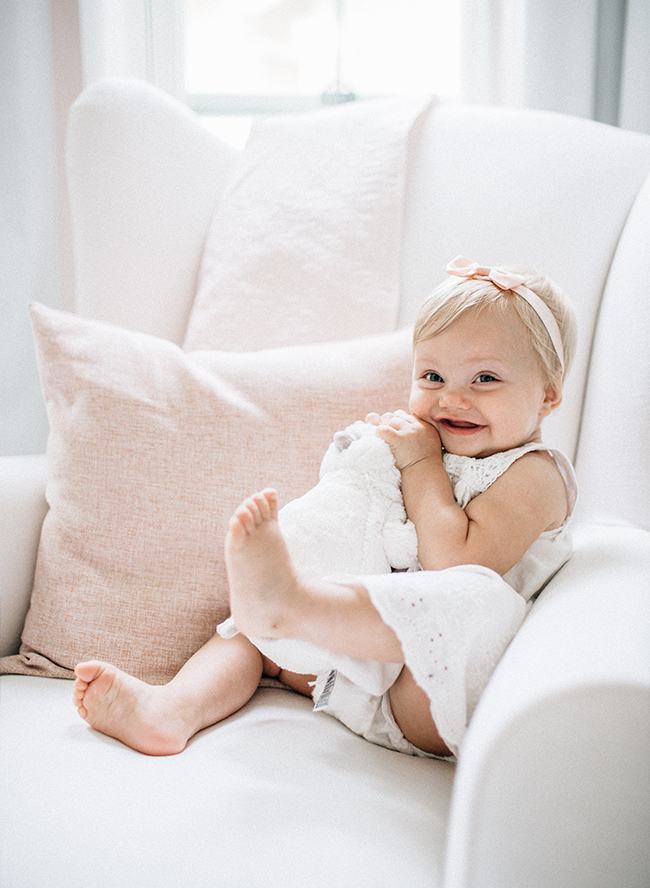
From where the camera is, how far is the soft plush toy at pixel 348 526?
0.76 m

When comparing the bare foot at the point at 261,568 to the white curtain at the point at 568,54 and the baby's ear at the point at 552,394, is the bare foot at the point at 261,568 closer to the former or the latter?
the baby's ear at the point at 552,394

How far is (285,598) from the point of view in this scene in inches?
26.0

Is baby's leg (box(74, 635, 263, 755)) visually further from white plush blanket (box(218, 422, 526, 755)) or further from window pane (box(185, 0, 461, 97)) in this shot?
window pane (box(185, 0, 461, 97))

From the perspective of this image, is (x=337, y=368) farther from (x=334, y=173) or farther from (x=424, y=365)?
(x=334, y=173)

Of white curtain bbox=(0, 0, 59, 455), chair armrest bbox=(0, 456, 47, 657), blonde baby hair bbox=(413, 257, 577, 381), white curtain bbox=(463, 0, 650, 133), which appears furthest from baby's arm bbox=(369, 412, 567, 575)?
white curtain bbox=(0, 0, 59, 455)

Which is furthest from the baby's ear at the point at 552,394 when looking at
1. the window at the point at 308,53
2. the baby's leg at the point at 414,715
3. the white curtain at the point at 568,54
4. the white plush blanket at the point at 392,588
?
the window at the point at 308,53

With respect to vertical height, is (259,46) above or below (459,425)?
above

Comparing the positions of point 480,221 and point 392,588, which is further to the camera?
point 480,221

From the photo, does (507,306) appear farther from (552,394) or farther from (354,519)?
(354,519)

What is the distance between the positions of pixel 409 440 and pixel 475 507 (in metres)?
0.12

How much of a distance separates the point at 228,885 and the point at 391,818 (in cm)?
15

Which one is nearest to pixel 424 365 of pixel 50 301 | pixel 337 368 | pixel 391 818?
pixel 337 368

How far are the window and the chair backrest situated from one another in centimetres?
60

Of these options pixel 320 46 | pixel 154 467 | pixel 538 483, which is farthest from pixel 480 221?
pixel 320 46
